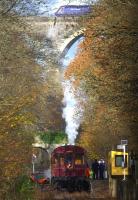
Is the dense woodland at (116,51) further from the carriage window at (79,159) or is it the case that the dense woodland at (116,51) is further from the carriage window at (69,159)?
the carriage window at (79,159)

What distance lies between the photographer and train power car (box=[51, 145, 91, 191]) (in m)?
44.7

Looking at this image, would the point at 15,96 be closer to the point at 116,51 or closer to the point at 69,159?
the point at 116,51

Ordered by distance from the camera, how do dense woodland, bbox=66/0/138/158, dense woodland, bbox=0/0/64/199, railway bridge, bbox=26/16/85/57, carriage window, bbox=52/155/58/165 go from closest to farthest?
dense woodland, bbox=0/0/64/199
dense woodland, bbox=66/0/138/158
railway bridge, bbox=26/16/85/57
carriage window, bbox=52/155/58/165

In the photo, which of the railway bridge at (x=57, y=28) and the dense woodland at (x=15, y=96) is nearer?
the dense woodland at (x=15, y=96)

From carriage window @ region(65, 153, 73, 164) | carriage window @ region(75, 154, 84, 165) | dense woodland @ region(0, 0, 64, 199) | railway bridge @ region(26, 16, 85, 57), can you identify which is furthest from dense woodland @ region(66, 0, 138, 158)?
carriage window @ region(75, 154, 84, 165)

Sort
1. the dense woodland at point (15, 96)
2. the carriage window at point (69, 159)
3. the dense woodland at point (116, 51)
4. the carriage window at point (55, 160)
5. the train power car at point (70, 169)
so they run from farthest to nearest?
the carriage window at point (55, 160), the carriage window at point (69, 159), the train power car at point (70, 169), the dense woodland at point (116, 51), the dense woodland at point (15, 96)

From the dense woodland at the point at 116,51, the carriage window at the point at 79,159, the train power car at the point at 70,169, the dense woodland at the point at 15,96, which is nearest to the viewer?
the dense woodland at the point at 15,96

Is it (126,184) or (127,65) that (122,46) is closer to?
(127,65)

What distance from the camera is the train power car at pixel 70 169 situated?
44688 millimetres

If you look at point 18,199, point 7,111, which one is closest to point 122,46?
point 7,111

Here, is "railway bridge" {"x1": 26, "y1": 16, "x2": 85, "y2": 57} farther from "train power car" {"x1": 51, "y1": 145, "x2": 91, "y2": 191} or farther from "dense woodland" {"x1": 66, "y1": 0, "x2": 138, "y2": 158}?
"train power car" {"x1": 51, "y1": 145, "x2": 91, "y2": 191}

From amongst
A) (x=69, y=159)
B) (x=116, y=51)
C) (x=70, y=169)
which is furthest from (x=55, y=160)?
(x=116, y=51)

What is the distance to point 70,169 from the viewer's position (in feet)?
149

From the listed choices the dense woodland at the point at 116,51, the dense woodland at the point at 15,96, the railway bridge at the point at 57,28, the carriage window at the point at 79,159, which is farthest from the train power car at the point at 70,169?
the dense woodland at the point at 116,51
